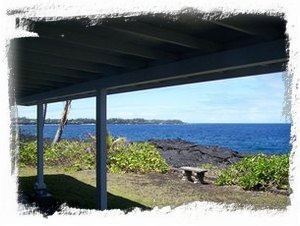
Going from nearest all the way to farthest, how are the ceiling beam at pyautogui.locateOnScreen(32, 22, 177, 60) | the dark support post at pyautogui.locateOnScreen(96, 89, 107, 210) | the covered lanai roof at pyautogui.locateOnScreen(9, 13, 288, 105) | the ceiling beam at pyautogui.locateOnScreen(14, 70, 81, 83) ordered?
the covered lanai roof at pyautogui.locateOnScreen(9, 13, 288, 105) → the ceiling beam at pyautogui.locateOnScreen(32, 22, 177, 60) → the ceiling beam at pyautogui.locateOnScreen(14, 70, 81, 83) → the dark support post at pyautogui.locateOnScreen(96, 89, 107, 210)

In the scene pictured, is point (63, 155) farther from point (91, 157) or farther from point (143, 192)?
point (143, 192)

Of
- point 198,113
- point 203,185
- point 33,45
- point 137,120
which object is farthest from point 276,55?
point 198,113

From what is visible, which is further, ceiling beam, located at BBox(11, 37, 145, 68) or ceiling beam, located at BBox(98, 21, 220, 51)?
ceiling beam, located at BBox(11, 37, 145, 68)

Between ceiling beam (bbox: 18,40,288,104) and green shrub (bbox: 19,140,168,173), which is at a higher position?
ceiling beam (bbox: 18,40,288,104)

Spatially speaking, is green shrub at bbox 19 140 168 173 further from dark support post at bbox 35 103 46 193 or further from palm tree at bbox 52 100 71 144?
palm tree at bbox 52 100 71 144

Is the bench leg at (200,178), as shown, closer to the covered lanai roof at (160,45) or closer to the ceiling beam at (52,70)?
the ceiling beam at (52,70)

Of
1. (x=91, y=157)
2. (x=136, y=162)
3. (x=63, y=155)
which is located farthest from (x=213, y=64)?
(x=63, y=155)

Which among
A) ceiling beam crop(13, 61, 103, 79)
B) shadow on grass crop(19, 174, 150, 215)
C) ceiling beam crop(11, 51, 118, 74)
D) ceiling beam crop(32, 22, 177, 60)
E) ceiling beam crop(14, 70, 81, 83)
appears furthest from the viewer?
shadow on grass crop(19, 174, 150, 215)

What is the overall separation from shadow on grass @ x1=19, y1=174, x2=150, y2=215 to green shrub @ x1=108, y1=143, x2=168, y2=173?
1.80 meters

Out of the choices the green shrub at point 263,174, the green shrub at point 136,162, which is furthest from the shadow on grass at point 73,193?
the green shrub at point 263,174

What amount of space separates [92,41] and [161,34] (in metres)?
0.58

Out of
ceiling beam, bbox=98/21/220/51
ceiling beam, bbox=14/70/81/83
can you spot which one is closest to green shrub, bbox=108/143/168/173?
ceiling beam, bbox=14/70/81/83

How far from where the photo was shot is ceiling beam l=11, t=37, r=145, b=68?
2.98 metres

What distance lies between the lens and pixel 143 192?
870 cm
